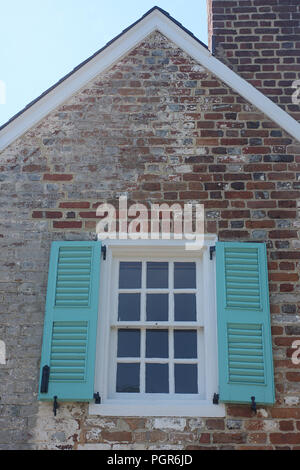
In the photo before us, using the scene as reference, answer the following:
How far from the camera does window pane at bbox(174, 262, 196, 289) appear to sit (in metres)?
6.06

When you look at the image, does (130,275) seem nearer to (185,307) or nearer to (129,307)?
(129,307)

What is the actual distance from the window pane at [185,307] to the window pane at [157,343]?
214 mm

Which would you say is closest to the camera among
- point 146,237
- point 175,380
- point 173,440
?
point 173,440

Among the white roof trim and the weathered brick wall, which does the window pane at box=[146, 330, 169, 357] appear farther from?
the white roof trim

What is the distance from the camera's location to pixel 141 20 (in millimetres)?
7227

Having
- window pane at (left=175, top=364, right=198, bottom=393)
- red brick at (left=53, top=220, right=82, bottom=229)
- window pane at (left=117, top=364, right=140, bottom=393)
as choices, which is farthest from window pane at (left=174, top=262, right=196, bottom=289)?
red brick at (left=53, top=220, right=82, bottom=229)

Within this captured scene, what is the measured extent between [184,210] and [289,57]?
109 inches

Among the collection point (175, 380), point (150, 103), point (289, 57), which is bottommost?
point (175, 380)

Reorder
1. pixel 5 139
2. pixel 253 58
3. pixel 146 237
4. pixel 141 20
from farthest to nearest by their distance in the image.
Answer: pixel 253 58 < pixel 141 20 < pixel 5 139 < pixel 146 237

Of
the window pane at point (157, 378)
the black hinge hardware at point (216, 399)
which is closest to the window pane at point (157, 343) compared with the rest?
the window pane at point (157, 378)

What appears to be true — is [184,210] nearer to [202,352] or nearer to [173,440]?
[202,352]

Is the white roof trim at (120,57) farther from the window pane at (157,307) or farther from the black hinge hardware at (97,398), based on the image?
the black hinge hardware at (97,398)

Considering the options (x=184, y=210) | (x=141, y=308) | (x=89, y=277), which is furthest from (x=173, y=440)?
(x=184, y=210)

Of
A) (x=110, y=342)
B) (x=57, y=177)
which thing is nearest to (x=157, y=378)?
(x=110, y=342)
